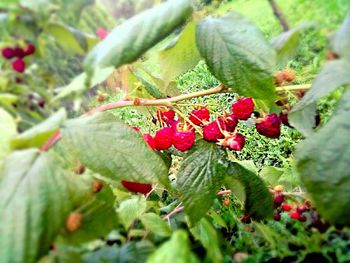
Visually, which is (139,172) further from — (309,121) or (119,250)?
(309,121)

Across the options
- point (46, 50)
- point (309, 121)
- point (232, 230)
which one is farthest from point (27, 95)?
point (232, 230)

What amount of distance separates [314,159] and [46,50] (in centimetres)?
21

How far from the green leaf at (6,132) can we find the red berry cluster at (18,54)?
40 mm

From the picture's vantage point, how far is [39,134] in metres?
0.31

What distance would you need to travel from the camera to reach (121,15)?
410 mm

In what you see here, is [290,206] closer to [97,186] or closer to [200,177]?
[200,177]

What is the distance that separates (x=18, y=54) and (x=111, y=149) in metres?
0.11

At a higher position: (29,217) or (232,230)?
Result: (29,217)

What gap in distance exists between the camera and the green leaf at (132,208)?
58 cm

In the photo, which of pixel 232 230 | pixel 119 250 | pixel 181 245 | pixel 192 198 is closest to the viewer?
pixel 181 245

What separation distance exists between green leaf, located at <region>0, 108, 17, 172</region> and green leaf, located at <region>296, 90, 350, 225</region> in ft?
0.70

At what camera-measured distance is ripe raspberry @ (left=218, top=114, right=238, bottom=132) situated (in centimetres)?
52

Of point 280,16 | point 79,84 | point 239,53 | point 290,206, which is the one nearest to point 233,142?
point 239,53

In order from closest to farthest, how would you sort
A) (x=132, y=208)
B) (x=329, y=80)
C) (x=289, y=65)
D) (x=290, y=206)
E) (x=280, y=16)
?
(x=329, y=80) → (x=132, y=208) → (x=290, y=206) → (x=289, y=65) → (x=280, y=16)
